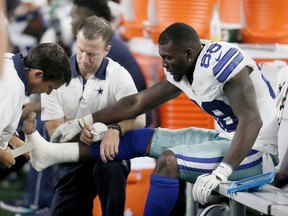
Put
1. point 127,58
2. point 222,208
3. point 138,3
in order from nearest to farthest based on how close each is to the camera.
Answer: point 222,208, point 127,58, point 138,3

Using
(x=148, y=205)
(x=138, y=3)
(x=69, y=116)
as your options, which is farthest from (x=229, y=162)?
(x=138, y=3)

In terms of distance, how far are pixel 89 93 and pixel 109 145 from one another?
1.25 ft

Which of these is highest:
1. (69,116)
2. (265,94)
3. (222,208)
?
(265,94)

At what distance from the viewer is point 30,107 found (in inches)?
199

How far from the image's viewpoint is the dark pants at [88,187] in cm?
416

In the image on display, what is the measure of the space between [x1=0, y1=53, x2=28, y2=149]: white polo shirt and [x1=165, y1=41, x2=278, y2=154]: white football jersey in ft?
2.38

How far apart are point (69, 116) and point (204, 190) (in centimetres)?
113

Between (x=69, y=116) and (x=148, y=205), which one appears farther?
(x=69, y=116)

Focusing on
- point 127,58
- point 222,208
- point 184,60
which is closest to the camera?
Answer: point 184,60

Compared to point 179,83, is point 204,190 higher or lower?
lower

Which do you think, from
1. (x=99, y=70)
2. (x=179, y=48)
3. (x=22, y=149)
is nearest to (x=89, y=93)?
(x=99, y=70)

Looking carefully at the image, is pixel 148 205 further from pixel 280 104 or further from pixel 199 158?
pixel 280 104

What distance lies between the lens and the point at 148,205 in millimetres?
3643

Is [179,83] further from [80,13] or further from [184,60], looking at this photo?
[80,13]
